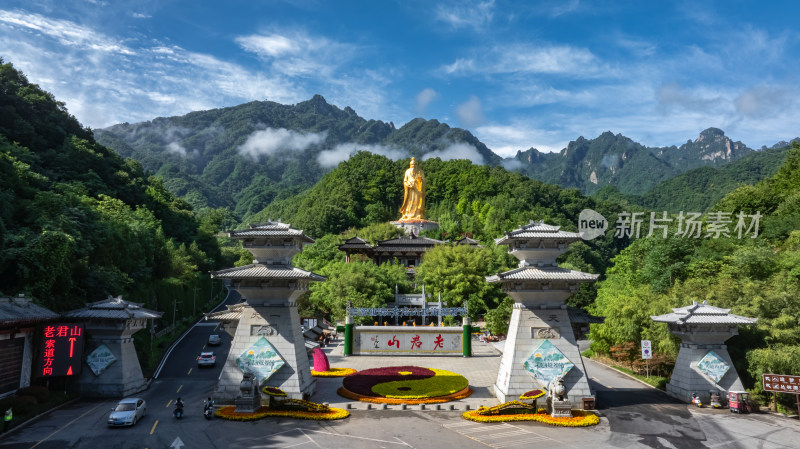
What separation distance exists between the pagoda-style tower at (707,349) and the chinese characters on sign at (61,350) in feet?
79.8

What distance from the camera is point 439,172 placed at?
8188cm

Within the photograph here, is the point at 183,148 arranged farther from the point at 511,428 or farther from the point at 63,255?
the point at 511,428

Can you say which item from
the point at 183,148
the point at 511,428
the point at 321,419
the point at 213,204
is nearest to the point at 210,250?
the point at 321,419

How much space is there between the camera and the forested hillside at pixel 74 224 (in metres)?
20.5

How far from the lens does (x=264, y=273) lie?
18906mm

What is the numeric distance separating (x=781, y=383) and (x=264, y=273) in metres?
20.1

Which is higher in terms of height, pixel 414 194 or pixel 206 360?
pixel 414 194

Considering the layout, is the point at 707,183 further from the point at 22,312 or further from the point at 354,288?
the point at 22,312

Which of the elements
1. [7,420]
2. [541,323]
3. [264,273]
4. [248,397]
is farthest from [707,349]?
[7,420]

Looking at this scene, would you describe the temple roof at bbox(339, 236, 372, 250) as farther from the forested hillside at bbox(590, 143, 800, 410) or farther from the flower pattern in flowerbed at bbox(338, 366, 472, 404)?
the flower pattern in flowerbed at bbox(338, 366, 472, 404)

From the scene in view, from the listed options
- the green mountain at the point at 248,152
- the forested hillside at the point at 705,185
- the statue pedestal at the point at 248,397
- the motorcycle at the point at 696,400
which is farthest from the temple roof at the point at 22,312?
the green mountain at the point at 248,152

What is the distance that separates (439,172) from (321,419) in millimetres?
67100

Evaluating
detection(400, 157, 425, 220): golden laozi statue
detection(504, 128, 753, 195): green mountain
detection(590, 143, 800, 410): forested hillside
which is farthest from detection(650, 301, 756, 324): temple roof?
detection(504, 128, 753, 195): green mountain

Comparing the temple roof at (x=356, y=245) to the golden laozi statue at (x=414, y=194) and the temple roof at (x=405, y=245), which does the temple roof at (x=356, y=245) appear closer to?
the temple roof at (x=405, y=245)
